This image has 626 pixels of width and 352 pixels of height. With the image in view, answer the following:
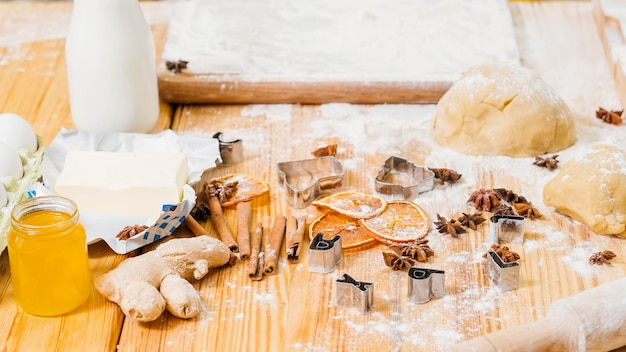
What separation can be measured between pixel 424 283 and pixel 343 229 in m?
0.30

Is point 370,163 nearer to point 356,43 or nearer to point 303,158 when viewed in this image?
point 303,158

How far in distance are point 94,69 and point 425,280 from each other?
1.01 m

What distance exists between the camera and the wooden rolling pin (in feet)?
5.02

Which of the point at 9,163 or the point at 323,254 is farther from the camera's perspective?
the point at 9,163

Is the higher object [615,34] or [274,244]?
[615,34]

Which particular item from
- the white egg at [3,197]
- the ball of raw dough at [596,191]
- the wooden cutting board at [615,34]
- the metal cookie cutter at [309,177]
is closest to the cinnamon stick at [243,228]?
the metal cookie cutter at [309,177]

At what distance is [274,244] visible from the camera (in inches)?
75.2

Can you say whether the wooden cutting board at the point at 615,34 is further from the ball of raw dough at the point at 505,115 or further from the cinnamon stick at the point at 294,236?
the cinnamon stick at the point at 294,236

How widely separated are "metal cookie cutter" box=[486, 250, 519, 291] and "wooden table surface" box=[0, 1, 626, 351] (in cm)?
2

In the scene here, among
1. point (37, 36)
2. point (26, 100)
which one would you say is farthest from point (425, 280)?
point (37, 36)

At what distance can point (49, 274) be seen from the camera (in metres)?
1.66

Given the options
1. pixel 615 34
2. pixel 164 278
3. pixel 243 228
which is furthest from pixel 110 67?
pixel 615 34

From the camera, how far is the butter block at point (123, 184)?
1942 millimetres

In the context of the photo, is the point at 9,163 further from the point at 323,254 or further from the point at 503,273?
the point at 503,273
